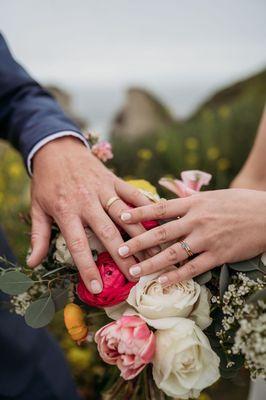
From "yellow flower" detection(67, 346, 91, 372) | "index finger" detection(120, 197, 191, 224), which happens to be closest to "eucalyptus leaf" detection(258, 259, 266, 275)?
"index finger" detection(120, 197, 191, 224)

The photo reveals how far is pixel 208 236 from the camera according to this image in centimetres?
109

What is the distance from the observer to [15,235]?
119 inches

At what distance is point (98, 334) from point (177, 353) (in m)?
0.18

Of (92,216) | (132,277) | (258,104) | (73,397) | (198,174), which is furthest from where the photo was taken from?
(258,104)

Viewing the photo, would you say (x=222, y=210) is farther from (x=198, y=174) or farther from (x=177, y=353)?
(x=177, y=353)

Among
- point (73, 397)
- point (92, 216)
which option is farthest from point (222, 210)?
point (73, 397)

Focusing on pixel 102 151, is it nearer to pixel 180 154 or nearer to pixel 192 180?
pixel 192 180

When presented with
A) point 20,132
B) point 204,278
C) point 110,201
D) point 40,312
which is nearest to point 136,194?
point 110,201

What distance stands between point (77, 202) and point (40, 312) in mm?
305

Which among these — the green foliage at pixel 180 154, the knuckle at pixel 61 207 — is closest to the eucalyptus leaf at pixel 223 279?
the knuckle at pixel 61 207

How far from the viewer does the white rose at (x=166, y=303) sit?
99 centimetres

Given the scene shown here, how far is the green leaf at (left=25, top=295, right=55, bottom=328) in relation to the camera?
111cm

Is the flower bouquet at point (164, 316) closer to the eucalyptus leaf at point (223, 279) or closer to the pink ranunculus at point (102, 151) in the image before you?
the eucalyptus leaf at point (223, 279)

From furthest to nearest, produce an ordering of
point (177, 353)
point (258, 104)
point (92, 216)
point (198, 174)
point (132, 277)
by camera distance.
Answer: point (258, 104) < point (198, 174) < point (92, 216) < point (132, 277) < point (177, 353)
